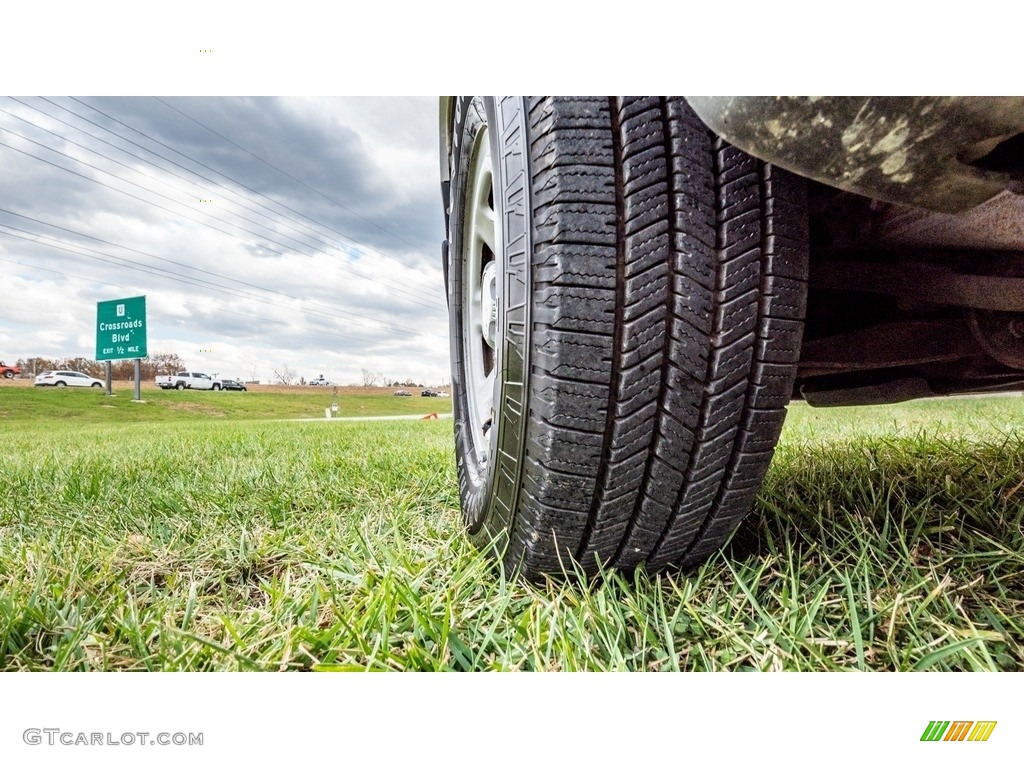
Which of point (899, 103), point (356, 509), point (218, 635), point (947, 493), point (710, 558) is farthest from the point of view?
point (356, 509)

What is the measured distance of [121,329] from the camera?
45.3 inches

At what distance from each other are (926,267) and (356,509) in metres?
0.92

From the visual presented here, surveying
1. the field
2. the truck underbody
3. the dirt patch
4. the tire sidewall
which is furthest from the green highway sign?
the truck underbody

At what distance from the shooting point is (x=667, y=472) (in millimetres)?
581

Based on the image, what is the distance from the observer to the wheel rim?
0.85 m

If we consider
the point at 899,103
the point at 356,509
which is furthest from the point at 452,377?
the point at 899,103

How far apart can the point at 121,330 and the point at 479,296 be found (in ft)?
2.45

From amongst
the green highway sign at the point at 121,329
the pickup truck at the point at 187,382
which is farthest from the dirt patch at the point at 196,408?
the green highway sign at the point at 121,329

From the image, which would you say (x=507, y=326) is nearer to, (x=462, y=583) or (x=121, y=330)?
(x=462, y=583)

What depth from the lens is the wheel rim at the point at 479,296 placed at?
2.78 ft

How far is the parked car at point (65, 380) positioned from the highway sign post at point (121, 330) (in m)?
0.06

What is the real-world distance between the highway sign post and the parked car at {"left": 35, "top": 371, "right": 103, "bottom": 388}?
0.21 ft
